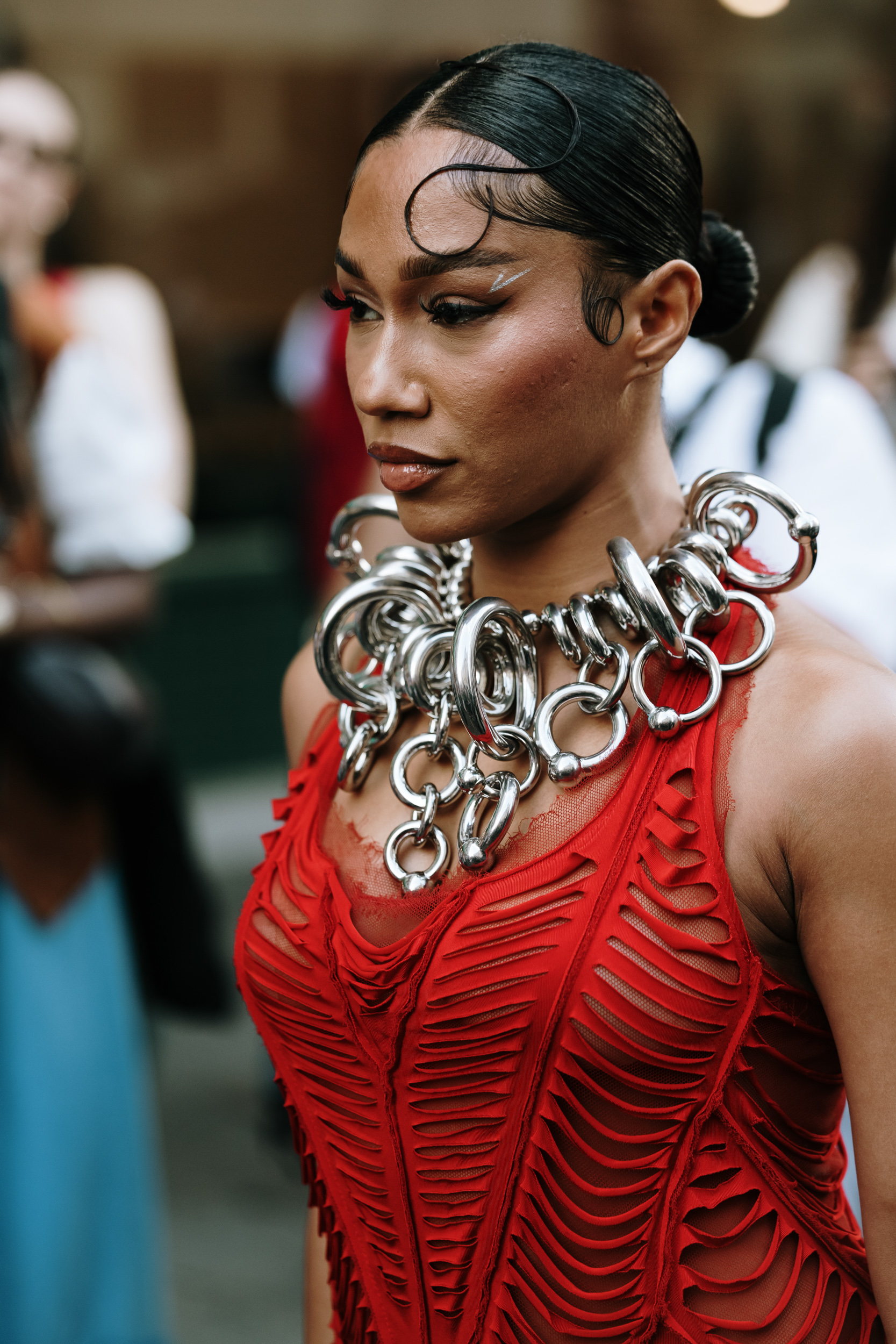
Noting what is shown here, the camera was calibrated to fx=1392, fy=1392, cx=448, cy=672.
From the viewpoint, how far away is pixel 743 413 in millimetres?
2312

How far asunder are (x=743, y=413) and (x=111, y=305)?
228 cm

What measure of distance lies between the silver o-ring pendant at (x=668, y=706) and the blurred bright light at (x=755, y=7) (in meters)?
5.65

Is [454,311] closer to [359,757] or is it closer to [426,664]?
[426,664]

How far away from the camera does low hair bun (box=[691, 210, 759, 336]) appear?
1281 millimetres

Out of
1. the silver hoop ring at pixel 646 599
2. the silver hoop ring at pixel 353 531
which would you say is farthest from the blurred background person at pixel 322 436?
the silver hoop ring at pixel 646 599

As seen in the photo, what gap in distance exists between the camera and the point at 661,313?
1.17m

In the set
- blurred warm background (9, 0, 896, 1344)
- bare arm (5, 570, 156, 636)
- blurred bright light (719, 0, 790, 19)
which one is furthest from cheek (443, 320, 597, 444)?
blurred bright light (719, 0, 790, 19)

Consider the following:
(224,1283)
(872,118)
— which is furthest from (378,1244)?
(872,118)

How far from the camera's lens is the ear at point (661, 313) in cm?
114

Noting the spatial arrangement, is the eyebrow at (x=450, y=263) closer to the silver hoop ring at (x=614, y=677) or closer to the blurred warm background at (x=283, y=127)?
the silver hoop ring at (x=614, y=677)

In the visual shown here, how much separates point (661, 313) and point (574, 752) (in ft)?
1.24

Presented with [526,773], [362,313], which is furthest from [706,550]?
[362,313]

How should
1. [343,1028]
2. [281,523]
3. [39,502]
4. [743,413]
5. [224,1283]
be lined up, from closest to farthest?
[343,1028] → [743,413] → [39,502] → [224,1283] → [281,523]

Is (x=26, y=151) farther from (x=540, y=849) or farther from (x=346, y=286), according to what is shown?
(x=540, y=849)
